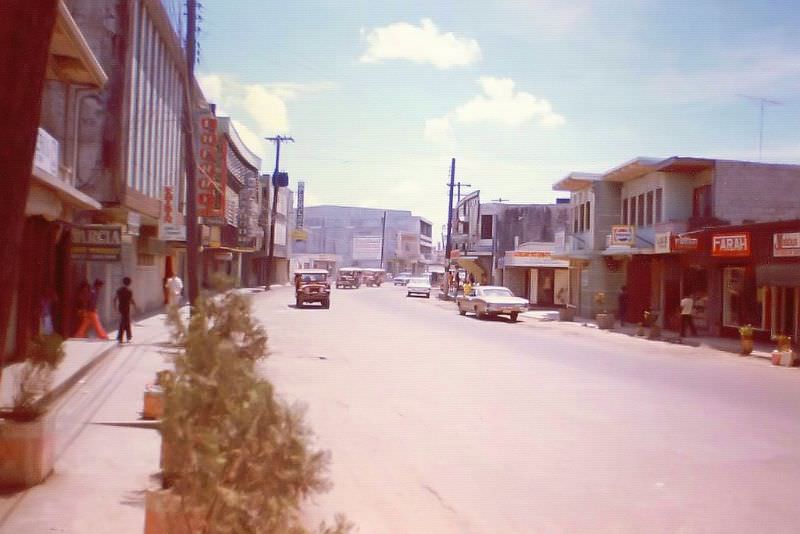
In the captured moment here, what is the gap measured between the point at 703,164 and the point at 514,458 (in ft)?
81.6

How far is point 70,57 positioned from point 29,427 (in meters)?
11.1

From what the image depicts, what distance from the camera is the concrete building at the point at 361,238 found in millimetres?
135750

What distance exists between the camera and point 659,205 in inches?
1262

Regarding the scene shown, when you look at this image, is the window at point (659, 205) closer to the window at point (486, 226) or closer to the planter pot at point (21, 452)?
the planter pot at point (21, 452)

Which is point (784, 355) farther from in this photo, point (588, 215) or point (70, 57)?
point (588, 215)

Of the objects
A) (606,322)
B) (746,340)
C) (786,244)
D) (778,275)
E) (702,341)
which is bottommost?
(702,341)

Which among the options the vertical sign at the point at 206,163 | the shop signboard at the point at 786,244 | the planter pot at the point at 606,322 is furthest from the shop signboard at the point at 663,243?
the vertical sign at the point at 206,163

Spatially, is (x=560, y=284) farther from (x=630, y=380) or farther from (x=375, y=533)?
(x=375, y=533)

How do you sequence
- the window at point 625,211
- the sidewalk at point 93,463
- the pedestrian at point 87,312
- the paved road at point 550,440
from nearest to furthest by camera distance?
the sidewalk at point 93,463, the paved road at point 550,440, the pedestrian at point 87,312, the window at point 625,211

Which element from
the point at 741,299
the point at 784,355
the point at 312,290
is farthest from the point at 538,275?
the point at 784,355

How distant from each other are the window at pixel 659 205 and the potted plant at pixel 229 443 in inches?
1207

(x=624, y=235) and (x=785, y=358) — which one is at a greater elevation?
(x=624, y=235)

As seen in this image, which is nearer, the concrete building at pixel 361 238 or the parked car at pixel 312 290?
the parked car at pixel 312 290

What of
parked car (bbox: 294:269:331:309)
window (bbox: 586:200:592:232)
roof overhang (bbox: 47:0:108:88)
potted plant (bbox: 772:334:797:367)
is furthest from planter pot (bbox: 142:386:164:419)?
window (bbox: 586:200:592:232)
